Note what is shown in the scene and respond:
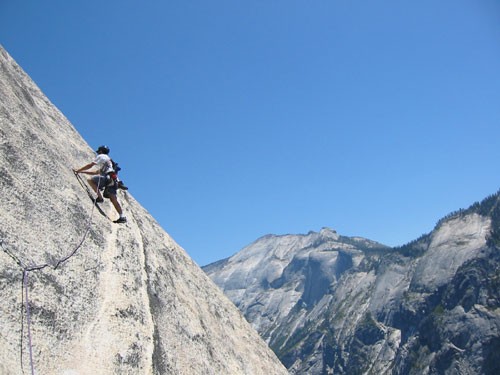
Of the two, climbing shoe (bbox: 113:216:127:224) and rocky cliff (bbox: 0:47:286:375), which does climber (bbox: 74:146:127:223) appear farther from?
rocky cliff (bbox: 0:47:286:375)

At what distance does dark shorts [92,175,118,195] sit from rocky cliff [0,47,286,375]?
66 centimetres

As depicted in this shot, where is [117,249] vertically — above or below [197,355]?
above

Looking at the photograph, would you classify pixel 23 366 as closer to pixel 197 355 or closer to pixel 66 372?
pixel 66 372

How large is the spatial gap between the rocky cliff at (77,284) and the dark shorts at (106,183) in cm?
66

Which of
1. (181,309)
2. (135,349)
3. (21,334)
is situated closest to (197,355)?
(181,309)

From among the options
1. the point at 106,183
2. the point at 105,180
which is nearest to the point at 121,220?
the point at 106,183

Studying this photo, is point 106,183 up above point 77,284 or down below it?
above

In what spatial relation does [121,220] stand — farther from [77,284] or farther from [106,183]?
[77,284]

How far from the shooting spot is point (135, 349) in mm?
11594

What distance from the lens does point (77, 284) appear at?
1184 centimetres

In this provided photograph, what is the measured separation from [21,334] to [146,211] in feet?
36.2

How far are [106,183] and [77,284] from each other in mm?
4963

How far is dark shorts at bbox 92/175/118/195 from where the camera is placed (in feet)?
52.0

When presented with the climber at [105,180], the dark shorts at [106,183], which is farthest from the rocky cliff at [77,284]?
the dark shorts at [106,183]
